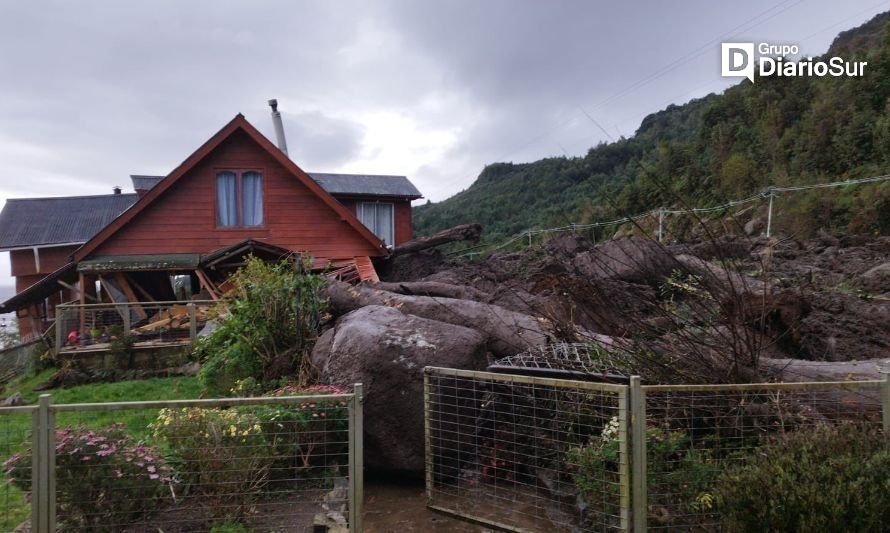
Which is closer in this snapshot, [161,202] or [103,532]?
[103,532]

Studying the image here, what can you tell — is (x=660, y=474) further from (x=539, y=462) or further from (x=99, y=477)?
Answer: (x=99, y=477)

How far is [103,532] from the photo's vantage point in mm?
4094

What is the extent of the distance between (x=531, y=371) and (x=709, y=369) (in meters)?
1.60

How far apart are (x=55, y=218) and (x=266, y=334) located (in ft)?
69.5

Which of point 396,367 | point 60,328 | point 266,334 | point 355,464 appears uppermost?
point 266,334

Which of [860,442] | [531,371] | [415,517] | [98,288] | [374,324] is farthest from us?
[98,288]

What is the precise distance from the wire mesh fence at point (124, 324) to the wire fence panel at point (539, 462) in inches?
349

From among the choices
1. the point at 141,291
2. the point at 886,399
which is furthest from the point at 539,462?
the point at 141,291

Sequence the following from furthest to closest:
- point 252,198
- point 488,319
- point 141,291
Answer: point 252,198
point 141,291
point 488,319

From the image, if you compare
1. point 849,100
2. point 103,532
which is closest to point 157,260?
point 103,532

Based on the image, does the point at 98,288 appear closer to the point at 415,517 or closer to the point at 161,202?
the point at 161,202

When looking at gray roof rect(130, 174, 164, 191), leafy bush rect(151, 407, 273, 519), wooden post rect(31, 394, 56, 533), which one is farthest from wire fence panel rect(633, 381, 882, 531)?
gray roof rect(130, 174, 164, 191)

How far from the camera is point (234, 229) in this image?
15914 mm

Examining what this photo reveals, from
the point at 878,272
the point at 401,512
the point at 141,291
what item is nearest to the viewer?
the point at 401,512
